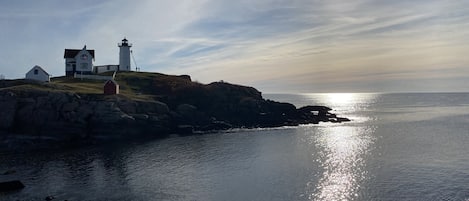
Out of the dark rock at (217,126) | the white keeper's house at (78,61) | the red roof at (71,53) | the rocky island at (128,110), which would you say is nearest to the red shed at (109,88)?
the rocky island at (128,110)

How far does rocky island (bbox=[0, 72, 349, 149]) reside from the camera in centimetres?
7869

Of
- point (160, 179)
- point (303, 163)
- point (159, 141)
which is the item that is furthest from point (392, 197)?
point (159, 141)

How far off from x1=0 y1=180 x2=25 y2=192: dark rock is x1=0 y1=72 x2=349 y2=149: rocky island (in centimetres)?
2895

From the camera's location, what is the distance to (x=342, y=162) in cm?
6259

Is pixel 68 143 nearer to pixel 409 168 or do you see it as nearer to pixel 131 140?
pixel 131 140

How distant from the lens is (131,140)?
85.2 metres

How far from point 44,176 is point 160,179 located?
51.0 ft

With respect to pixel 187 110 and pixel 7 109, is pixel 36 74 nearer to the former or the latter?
pixel 7 109

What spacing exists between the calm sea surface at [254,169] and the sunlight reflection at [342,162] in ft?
0.43

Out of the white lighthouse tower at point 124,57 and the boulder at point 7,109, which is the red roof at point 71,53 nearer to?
the white lighthouse tower at point 124,57

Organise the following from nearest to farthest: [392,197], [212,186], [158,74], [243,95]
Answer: [392,197] < [212,186] < [243,95] < [158,74]

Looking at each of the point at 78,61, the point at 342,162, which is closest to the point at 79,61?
the point at 78,61

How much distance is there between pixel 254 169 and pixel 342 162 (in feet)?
46.0

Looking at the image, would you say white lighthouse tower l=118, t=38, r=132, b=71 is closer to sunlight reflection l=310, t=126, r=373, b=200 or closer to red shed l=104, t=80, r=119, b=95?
red shed l=104, t=80, r=119, b=95
